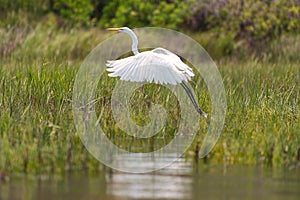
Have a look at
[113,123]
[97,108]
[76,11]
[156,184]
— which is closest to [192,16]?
[76,11]

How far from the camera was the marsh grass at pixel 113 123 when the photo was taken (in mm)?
7426

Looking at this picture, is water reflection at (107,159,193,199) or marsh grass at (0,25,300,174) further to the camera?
marsh grass at (0,25,300,174)

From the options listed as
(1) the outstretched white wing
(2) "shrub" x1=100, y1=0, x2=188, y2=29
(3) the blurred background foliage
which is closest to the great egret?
(1) the outstretched white wing

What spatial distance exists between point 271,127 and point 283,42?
13.2 m

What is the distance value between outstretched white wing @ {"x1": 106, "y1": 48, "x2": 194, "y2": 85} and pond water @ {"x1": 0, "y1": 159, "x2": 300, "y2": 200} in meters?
2.14

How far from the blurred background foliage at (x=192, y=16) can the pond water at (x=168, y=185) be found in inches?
587

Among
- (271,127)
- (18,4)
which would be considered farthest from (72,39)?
(271,127)

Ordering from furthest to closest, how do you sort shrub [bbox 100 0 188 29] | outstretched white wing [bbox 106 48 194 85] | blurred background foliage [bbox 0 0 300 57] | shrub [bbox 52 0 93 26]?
shrub [bbox 52 0 93 26], shrub [bbox 100 0 188 29], blurred background foliage [bbox 0 0 300 57], outstretched white wing [bbox 106 48 194 85]

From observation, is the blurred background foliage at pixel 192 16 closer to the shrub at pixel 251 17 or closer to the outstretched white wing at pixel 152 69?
the shrub at pixel 251 17

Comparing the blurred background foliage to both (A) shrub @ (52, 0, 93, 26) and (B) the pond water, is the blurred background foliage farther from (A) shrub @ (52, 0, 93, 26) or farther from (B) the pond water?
(B) the pond water

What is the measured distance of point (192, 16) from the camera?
23828 mm

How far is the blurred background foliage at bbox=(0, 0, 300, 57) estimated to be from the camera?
22797 mm

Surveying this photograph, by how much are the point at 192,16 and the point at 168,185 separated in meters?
17.4

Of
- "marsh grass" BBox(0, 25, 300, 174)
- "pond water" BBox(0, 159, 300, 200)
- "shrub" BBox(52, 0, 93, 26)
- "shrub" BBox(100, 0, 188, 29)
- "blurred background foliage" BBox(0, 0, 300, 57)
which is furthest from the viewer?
"shrub" BBox(52, 0, 93, 26)
